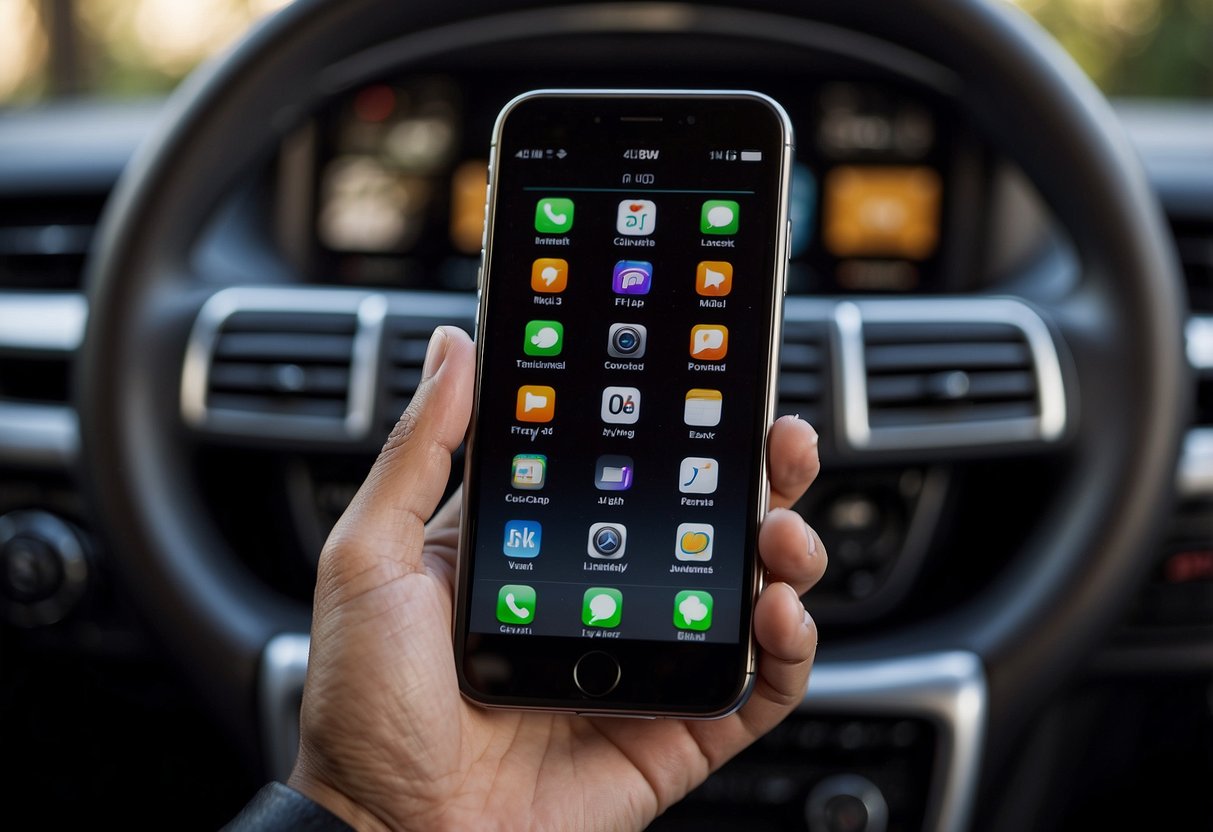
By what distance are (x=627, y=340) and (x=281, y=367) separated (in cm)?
42

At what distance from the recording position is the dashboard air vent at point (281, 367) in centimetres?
116

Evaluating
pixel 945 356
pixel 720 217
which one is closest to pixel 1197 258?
pixel 945 356

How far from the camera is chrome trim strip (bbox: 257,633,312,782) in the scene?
1082 millimetres

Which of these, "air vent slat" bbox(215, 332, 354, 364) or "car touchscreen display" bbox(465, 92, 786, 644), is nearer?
"car touchscreen display" bbox(465, 92, 786, 644)

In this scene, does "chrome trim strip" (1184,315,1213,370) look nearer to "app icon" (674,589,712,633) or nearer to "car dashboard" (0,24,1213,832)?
"car dashboard" (0,24,1213,832)

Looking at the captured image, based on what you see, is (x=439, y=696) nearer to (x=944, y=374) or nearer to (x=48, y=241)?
(x=944, y=374)

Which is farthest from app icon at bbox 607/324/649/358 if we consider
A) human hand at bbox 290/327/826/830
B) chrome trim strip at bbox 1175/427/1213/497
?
chrome trim strip at bbox 1175/427/1213/497

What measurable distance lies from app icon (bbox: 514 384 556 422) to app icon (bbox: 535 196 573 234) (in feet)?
0.36

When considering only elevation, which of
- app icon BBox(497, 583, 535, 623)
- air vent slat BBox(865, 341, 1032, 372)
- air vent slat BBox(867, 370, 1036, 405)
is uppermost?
air vent slat BBox(865, 341, 1032, 372)

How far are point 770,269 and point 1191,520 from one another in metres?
0.59

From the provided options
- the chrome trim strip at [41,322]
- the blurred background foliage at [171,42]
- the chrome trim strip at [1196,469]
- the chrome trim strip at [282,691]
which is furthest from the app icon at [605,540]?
the blurred background foliage at [171,42]

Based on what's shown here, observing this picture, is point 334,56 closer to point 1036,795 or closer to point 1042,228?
point 1042,228

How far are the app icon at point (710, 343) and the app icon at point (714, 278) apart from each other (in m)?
0.02

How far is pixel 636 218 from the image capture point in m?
0.90
